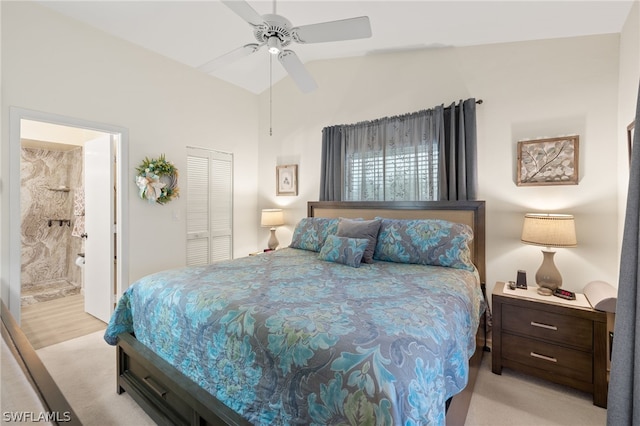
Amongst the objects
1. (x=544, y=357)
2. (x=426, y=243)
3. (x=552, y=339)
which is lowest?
(x=544, y=357)

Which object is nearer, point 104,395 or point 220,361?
point 220,361

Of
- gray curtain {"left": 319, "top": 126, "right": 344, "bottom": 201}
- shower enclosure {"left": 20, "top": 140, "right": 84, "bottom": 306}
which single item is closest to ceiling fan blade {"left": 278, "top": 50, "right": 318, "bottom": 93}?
gray curtain {"left": 319, "top": 126, "right": 344, "bottom": 201}

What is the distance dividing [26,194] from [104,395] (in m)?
4.27

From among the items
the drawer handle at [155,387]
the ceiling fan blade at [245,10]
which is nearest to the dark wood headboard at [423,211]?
the ceiling fan blade at [245,10]

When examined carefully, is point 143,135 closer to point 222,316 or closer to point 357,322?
point 222,316

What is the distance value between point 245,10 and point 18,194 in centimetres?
257

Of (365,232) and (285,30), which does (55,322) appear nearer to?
(365,232)

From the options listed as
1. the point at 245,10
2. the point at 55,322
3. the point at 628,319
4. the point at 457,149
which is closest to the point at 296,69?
the point at 245,10

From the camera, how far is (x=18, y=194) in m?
2.53

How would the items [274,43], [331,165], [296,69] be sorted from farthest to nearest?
[331,165], [296,69], [274,43]

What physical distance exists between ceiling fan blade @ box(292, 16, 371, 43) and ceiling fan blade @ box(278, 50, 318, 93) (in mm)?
171

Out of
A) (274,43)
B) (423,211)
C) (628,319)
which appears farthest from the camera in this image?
(423,211)

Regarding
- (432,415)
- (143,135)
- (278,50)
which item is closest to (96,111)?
(143,135)

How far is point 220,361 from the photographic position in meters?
1.39
